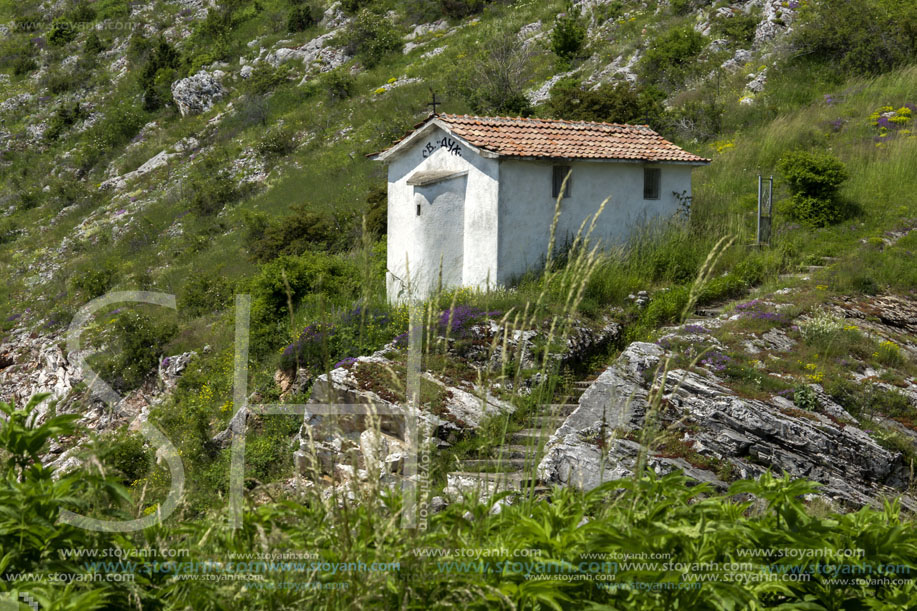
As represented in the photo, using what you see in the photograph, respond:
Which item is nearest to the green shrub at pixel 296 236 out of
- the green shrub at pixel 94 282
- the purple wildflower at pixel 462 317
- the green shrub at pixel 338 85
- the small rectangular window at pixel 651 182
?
the green shrub at pixel 94 282

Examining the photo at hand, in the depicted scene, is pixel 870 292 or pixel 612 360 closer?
pixel 612 360

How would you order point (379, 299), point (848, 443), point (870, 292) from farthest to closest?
point (379, 299), point (870, 292), point (848, 443)

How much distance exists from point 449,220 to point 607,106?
488 inches

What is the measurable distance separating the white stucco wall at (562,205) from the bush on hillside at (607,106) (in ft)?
27.6

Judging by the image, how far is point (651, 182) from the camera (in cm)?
1967

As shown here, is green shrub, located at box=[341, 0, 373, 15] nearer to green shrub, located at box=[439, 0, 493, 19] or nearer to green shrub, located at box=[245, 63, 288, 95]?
green shrub, located at box=[439, 0, 493, 19]

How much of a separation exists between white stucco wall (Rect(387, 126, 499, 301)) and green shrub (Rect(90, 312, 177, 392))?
761cm

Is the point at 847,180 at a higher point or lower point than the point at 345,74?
lower

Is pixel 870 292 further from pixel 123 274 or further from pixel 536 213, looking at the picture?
pixel 123 274

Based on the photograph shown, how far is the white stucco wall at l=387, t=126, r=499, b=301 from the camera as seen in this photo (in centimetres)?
1722

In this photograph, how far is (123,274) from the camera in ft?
98.6

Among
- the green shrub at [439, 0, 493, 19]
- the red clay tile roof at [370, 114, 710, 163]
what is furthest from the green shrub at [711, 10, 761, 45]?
the green shrub at [439, 0, 493, 19]

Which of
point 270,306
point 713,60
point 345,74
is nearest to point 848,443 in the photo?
point 270,306

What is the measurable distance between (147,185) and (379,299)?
28.7 meters
